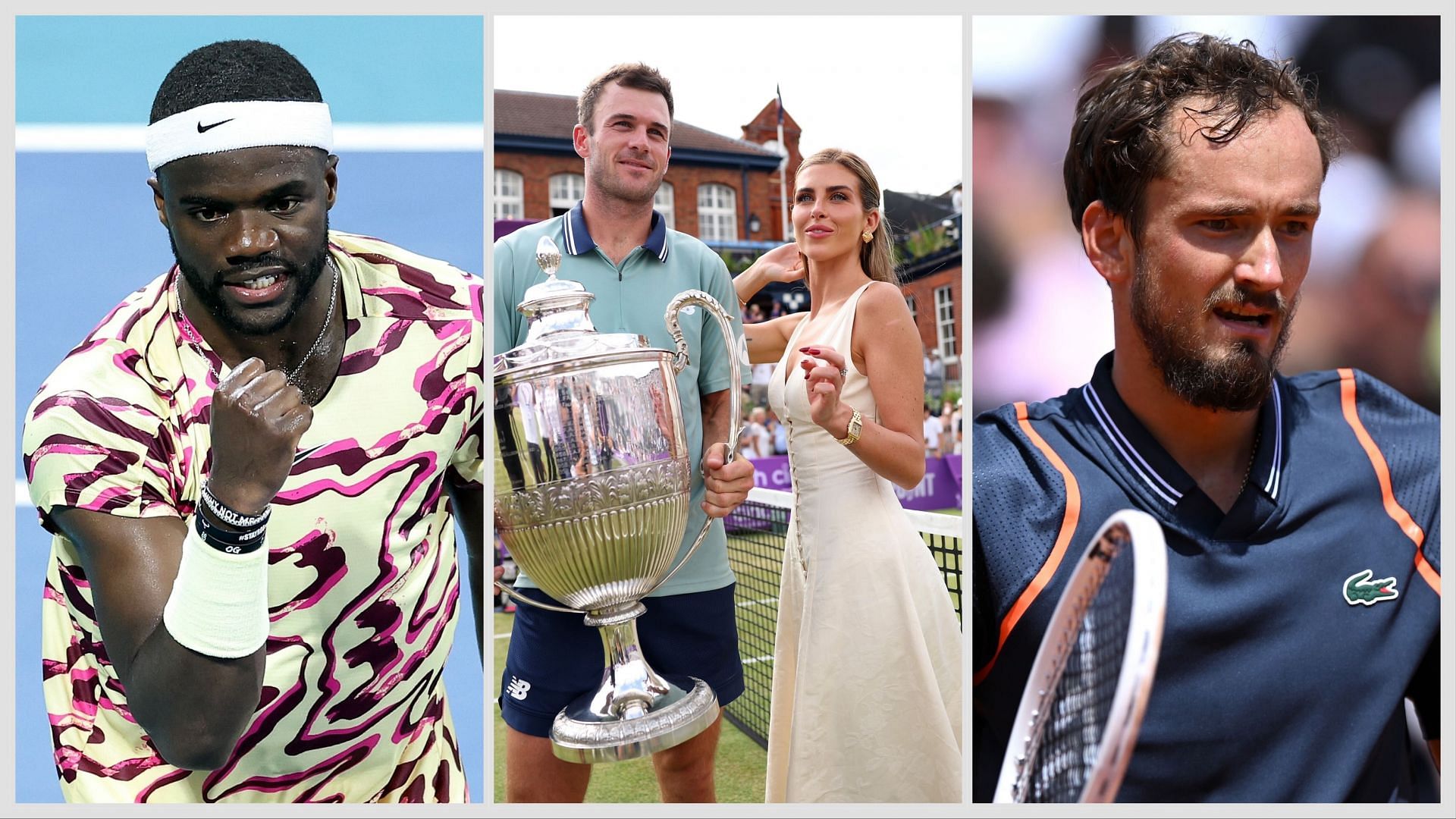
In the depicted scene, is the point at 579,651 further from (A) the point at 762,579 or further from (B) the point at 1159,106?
(B) the point at 1159,106

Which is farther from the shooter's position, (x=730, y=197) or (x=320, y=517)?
(x=730, y=197)

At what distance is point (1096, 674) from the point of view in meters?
1.26

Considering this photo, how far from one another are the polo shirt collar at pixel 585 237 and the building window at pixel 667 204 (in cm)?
5

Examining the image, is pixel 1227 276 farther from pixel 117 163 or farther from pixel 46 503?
pixel 117 163

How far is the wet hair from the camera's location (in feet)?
6.42

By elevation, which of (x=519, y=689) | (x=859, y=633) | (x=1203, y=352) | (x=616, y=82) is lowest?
(x=519, y=689)

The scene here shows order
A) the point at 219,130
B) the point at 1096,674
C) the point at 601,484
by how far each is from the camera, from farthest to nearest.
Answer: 1. the point at 601,484
2. the point at 219,130
3. the point at 1096,674

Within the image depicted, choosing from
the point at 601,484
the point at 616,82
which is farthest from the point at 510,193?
the point at 601,484

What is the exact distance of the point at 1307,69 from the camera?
6.55 feet

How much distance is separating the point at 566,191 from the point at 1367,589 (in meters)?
1.59

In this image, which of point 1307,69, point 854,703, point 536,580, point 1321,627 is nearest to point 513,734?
point 536,580

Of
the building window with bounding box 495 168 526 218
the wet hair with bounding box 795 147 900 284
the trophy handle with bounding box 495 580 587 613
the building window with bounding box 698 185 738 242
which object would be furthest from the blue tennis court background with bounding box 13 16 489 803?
the wet hair with bounding box 795 147 900 284

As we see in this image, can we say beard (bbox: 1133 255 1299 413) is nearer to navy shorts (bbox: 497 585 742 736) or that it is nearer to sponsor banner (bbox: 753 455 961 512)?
sponsor banner (bbox: 753 455 961 512)

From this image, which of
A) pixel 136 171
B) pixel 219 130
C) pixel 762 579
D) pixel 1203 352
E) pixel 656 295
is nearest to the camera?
pixel 219 130
